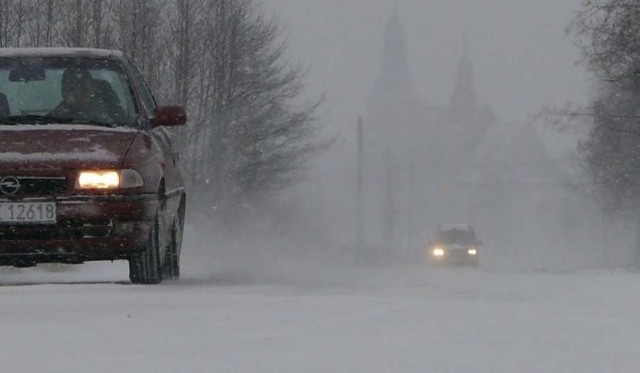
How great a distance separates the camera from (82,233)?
7836 mm

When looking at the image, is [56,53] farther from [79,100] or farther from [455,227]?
[455,227]

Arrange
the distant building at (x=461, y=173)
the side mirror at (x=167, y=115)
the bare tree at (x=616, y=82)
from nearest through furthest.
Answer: the side mirror at (x=167, y=115) < the bare tree at (x=616, y=82) < the distant building at (x=461, y=173)

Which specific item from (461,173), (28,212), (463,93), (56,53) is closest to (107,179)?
(28,212)

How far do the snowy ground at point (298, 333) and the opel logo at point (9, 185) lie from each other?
603mm

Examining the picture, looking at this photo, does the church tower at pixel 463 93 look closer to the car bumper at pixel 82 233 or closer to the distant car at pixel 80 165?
the distant car at pixel 80 165

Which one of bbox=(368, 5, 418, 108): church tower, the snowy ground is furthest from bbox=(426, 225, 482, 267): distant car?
bbox=(368, 5, 418, 108): church tower

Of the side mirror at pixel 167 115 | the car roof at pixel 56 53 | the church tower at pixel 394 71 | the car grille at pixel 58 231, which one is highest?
the church tower at pixel 394 71

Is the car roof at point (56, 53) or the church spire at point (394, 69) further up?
the church spire at point (394, 69)

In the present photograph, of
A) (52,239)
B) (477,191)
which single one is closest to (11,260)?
(52,239)

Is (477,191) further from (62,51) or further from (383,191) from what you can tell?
(62,51)

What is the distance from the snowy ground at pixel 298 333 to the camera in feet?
14.1

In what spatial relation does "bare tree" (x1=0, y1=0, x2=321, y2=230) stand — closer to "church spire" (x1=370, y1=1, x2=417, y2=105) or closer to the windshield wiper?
the windshield wiper

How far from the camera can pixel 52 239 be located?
25.5 feet

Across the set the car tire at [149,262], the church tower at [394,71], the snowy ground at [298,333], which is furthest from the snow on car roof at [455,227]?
the church tower at [394,71]
